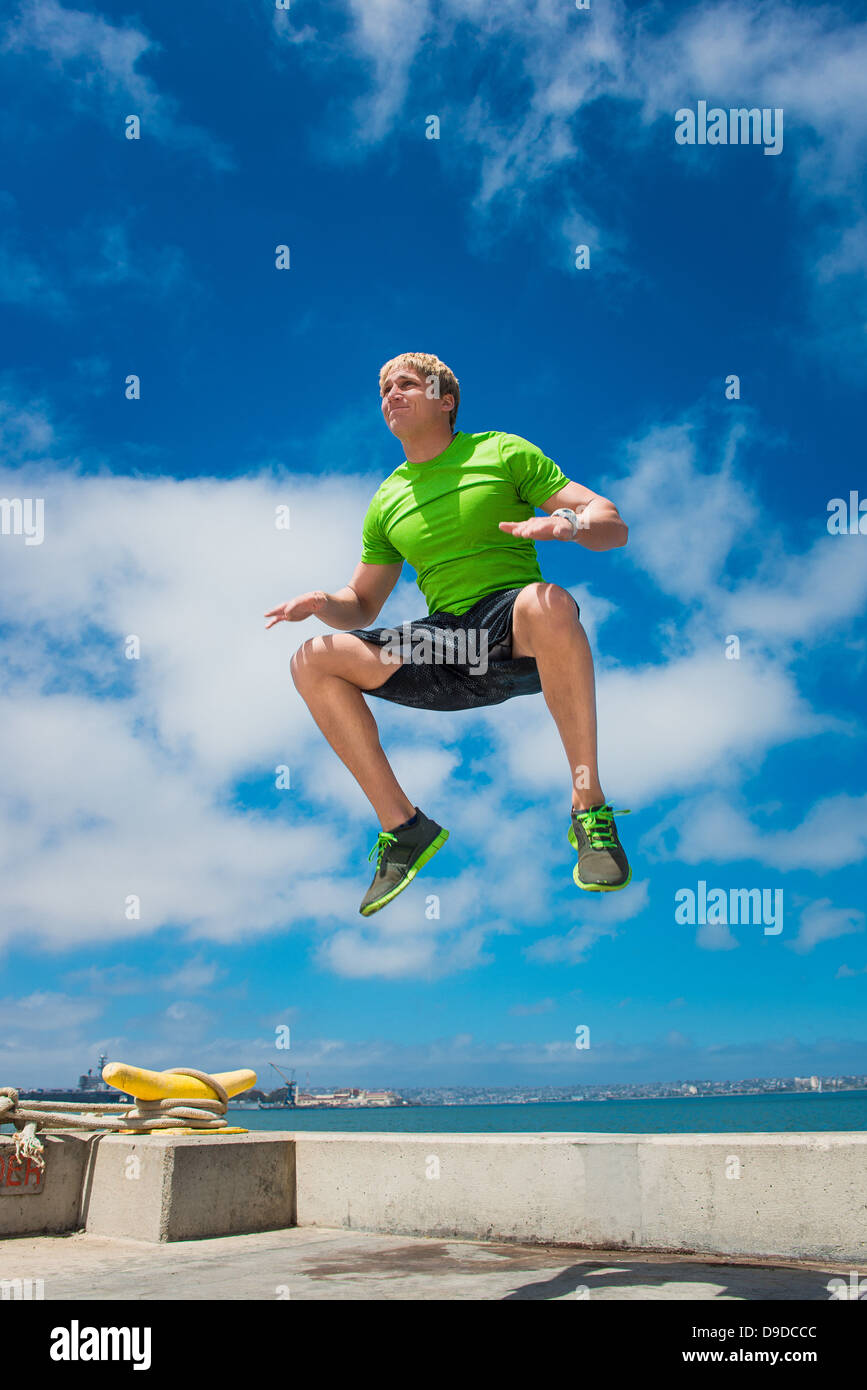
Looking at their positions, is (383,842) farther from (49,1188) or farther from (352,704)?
(49,1188)

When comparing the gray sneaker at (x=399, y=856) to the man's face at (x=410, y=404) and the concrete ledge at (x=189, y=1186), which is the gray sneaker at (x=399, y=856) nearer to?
the man's face at (x=410, y=404)

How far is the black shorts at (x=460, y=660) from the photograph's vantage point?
401 centimetres

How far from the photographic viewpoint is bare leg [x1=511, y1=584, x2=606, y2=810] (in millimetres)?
3812

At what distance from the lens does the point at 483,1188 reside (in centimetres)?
517

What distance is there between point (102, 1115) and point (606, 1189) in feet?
10.3

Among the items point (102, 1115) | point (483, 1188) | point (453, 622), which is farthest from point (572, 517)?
point (102, 1115)

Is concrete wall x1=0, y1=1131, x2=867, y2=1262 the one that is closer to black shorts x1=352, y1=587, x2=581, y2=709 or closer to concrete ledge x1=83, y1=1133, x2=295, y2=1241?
concrete ledge x1=83, y1=1133, x2=295, y2=1241

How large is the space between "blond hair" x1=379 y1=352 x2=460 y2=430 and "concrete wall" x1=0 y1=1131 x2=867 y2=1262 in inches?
138

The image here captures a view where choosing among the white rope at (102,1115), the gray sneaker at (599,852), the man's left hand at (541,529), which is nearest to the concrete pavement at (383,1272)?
the white rope at (102,1115)
